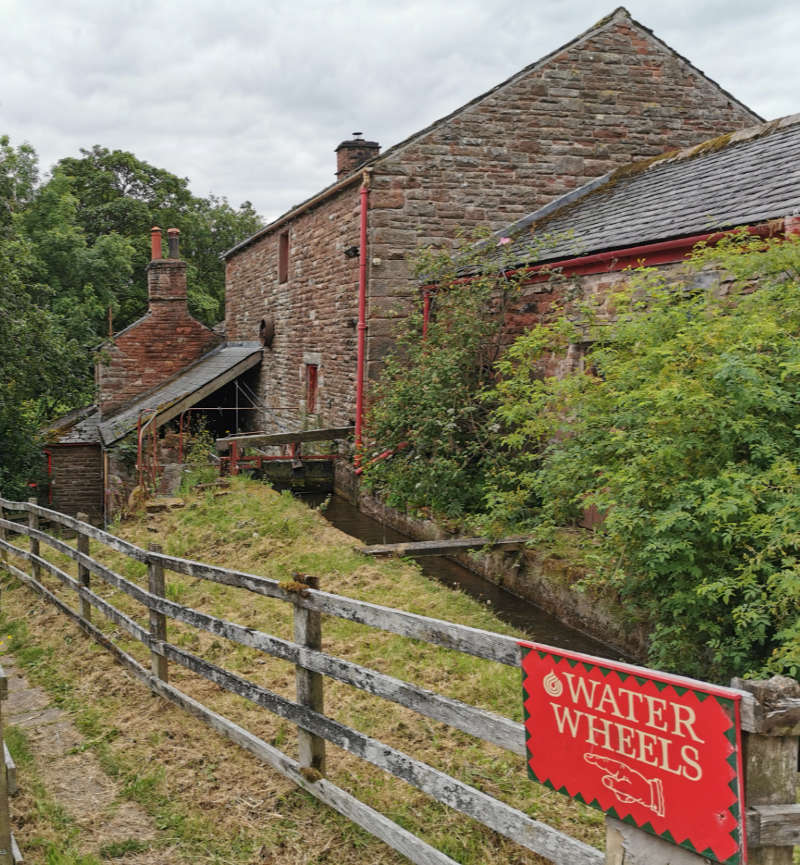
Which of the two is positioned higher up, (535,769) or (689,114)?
(689,114)

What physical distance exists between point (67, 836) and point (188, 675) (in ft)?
6.05

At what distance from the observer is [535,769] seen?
2.56 metres

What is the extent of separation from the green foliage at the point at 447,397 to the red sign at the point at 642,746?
269 inches

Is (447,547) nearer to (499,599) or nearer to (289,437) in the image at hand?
(499,599)

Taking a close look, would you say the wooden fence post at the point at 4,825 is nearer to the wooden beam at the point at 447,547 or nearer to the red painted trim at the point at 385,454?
the wooden beam at the point at 447,547

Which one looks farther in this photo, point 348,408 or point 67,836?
point 348,408

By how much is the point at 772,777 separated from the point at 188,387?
1771cm

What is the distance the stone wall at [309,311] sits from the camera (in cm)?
1357

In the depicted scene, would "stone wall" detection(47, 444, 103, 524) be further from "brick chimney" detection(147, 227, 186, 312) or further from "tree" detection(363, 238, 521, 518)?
"tree" detection(363, 238, 521, 518)

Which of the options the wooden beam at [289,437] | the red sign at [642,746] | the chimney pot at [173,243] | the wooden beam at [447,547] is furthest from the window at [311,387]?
the red sign at [642,746]

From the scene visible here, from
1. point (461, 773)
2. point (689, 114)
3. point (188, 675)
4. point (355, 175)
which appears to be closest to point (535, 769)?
point (461, 773)

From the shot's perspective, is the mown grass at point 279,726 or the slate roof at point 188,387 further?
the slate roof at point 188,387

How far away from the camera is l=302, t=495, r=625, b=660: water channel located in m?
6.63

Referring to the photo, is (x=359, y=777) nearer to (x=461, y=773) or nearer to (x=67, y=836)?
(x=461, y=773)
